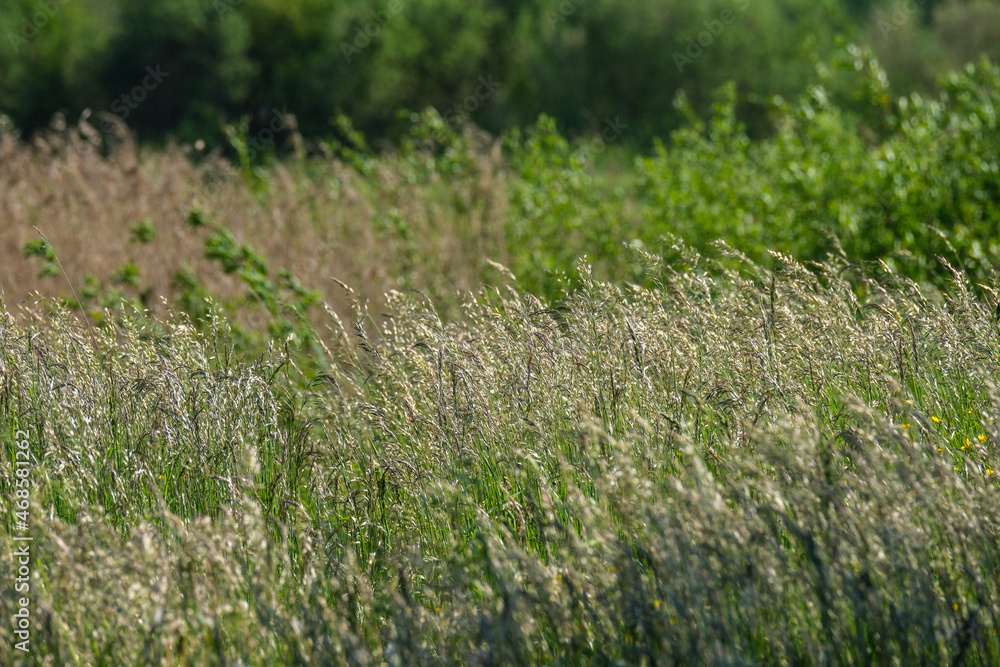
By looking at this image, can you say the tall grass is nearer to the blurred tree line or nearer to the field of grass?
the field of grass

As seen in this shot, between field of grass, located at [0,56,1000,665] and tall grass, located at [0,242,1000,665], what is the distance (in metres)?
0.01

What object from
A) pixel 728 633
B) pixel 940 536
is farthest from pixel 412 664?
pixel 940 536

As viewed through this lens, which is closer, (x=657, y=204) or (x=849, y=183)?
(x=849, y=183)

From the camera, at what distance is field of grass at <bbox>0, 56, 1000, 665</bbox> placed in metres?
2.01

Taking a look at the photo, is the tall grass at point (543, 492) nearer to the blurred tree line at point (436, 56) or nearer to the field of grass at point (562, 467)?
the field of grass at point (562, 467)

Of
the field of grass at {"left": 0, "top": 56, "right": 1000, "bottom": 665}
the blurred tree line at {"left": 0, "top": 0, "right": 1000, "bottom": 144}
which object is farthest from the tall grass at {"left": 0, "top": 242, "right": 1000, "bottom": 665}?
the blurred tree line at {"left": 0, "top": 0, "right": 1000, "bottom": 144}

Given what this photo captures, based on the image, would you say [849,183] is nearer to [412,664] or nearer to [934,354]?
[934,354]

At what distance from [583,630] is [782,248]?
171 inches

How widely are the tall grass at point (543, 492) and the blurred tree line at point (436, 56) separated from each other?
1692 centimetres

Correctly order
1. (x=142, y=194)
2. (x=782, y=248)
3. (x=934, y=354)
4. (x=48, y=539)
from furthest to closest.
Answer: (x=142, y=194), (x=782, y=248), (x=934, y=354), (x=48, y=539)

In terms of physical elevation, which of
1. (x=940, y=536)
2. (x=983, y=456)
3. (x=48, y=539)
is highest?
(x=983, y=456)

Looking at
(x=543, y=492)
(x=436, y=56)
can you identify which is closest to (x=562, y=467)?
(x=543, y=492)

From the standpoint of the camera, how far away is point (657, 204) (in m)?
6.80

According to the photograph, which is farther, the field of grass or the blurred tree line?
the blurred tree line
